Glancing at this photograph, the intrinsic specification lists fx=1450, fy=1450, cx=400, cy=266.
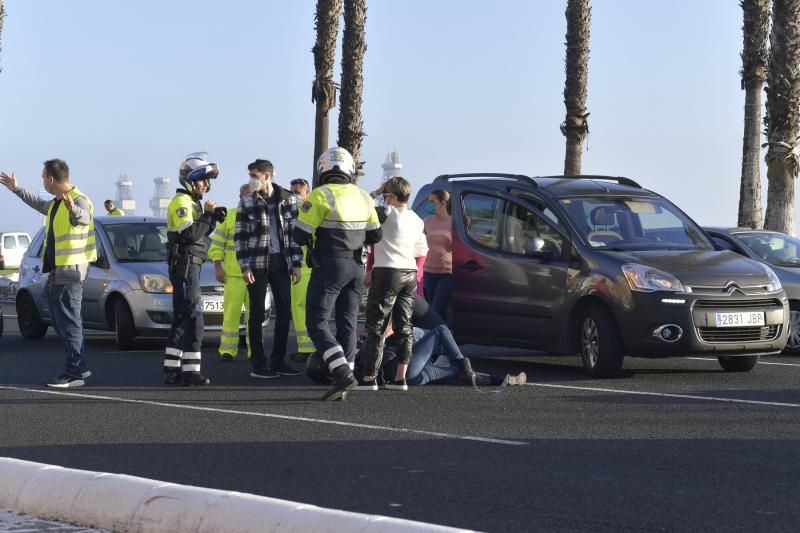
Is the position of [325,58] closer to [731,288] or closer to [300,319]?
[300,319]

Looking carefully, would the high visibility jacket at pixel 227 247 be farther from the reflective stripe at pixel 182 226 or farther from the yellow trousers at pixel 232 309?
the reflective stripe at pixel 182 226

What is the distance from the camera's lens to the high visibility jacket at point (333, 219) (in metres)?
11.4

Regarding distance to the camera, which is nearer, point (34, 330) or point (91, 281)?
point (91, 281)

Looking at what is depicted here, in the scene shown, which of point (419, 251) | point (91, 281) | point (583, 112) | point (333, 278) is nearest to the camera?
point (333, 278)

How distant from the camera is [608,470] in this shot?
7.96 meters

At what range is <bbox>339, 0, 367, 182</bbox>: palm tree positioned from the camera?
27.8 m

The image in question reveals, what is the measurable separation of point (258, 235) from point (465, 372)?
2447 millimetres

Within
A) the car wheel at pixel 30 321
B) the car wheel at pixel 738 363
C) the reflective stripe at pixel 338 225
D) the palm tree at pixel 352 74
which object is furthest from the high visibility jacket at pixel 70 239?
the palm tree at pixel 352 74

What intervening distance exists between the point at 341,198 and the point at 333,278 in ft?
2.10

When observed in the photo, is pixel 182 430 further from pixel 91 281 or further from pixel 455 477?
pixel 91 281

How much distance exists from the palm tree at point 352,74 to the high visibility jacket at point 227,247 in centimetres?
1331

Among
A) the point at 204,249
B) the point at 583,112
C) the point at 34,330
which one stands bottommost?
the point at 34,330

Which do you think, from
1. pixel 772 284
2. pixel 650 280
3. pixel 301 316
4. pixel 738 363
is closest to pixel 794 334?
pixel 738 363

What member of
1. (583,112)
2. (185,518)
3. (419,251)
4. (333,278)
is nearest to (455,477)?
(185,518)
